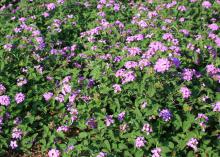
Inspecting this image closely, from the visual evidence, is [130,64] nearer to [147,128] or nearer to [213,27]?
[147,128]

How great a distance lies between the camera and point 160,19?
610 cm

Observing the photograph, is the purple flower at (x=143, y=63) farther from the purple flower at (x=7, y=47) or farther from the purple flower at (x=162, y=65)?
the purple flower at (x=7, y=47)

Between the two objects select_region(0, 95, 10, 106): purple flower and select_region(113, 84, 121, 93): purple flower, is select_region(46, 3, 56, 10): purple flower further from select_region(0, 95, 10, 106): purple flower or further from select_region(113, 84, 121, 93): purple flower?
select_region(113, 84, 121, 93): purple flower

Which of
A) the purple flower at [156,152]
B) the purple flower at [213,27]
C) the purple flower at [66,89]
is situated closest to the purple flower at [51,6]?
the purple flower at [66,89]

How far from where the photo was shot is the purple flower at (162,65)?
4.29 meters

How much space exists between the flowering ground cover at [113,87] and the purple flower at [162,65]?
0.02 metres

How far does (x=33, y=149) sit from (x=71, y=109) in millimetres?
656

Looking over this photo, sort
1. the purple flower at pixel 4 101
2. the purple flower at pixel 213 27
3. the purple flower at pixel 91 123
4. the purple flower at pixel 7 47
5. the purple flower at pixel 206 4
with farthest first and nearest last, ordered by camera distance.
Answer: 1. the purple flower at pixel 206 4
2. the purple flower at pixel 213 27
3. the purple flower at pixel 7 47
4. the purple flower at pixel 4 101
5. the purple flower at pixel 91 123

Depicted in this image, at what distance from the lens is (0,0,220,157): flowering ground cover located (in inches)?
168

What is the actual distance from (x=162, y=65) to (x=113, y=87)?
2.24 feet

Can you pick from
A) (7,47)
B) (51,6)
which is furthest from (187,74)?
(51,6)

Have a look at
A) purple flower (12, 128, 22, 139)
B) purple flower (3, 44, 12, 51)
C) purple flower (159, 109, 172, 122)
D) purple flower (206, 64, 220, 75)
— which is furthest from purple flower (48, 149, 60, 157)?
purple flower (206, 64, 220, 75)

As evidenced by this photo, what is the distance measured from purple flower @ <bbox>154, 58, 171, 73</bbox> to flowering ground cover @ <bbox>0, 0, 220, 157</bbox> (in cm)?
2

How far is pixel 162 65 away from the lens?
4.31m
